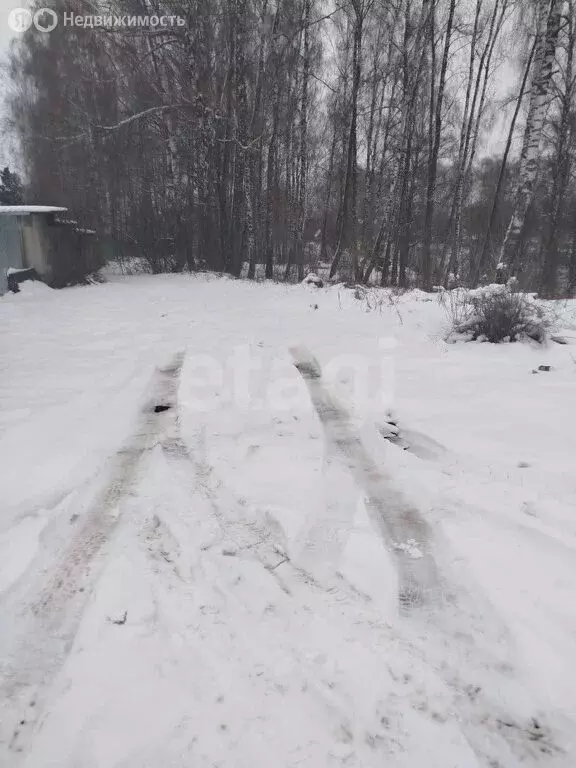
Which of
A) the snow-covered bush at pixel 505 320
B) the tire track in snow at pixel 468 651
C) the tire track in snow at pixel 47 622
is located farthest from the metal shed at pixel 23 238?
the tire track in snow at pixel 468 651

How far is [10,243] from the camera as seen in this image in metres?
12.0

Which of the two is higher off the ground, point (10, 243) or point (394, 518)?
point (10, 243)

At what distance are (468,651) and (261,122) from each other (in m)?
16.4

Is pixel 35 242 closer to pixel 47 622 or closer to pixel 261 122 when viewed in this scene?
pixel 261 122

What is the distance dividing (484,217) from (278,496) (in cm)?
2795

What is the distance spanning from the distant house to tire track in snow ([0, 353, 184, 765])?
1127cm

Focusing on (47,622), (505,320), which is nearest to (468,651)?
(47,622)

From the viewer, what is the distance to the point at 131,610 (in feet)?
5.87

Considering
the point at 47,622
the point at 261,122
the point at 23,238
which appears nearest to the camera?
the point at 47,622

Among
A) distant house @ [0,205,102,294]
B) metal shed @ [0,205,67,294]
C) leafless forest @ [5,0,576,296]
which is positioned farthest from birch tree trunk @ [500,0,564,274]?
metal shed @ [0,205,67,294]

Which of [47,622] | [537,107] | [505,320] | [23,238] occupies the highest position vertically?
[537,107]

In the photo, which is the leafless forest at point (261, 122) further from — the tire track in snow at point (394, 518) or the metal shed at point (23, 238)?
the tire track in snow at point (394, 518)

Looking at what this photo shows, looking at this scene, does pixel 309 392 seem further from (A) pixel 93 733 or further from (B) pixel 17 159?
(B) pixel 17 159

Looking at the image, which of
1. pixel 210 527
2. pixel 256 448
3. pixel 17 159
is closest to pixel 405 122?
pixel 256 448
